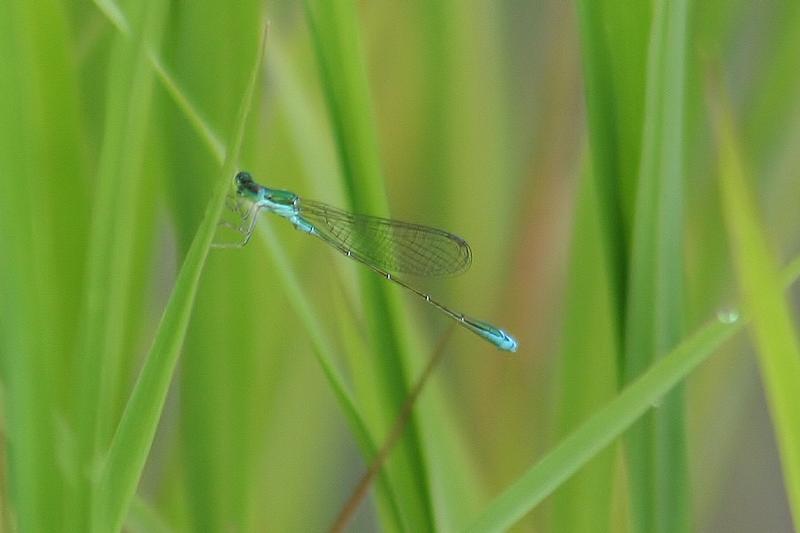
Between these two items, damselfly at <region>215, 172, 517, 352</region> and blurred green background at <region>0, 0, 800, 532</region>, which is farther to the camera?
damselfly at <region>215, 172, 517, 352</region>

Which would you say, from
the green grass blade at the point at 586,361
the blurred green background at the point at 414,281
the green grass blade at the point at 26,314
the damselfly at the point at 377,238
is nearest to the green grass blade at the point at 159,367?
the blurred green background at the point at 414,281

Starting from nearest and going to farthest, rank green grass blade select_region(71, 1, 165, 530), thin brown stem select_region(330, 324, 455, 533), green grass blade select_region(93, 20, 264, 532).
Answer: green grass blade select_region(93, 20, 264, 532), green grass blade select_region(71, 1, 165, 530), thin brown stem select_region(330, 324, 455, 533)

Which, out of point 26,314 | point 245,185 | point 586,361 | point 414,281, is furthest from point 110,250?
point 586,361

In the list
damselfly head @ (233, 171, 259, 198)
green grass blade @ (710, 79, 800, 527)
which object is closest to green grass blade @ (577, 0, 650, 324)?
green grass blade @ (710, 79, 800, 527)

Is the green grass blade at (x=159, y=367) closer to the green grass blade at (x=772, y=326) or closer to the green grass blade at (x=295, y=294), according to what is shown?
the green grass blade at (x=295, y=294)

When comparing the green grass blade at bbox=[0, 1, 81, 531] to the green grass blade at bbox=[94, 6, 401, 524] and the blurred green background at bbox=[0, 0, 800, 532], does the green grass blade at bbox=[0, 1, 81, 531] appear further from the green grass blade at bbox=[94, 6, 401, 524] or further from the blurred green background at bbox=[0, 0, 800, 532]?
the green grass blade at bbox=[94, 6, 401, 524]

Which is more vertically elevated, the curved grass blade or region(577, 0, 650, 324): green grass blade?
region(577, 0, 650, 324): green grass blade

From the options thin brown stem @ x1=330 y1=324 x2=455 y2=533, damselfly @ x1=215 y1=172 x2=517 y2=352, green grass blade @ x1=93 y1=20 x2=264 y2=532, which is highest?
damselfly @ x1=215 y1=172 x2=517 y2=352
